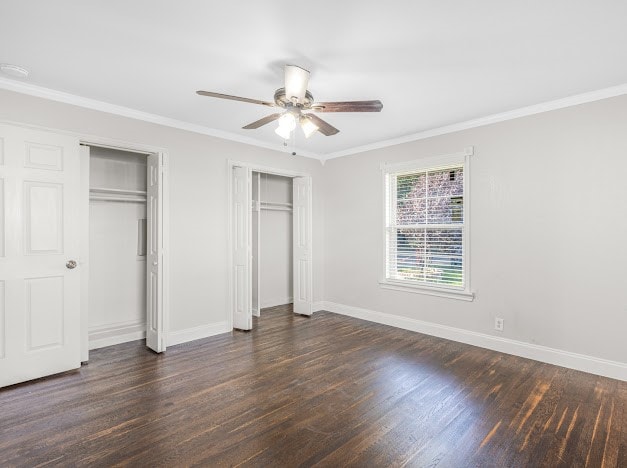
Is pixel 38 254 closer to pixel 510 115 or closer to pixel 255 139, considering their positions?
pixel 255 139

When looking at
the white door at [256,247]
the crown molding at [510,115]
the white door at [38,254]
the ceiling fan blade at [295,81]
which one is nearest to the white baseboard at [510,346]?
the white door at [256,247]

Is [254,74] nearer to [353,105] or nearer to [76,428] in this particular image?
[353,105]

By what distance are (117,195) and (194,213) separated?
0.91m

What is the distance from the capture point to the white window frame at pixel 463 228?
4016 mm

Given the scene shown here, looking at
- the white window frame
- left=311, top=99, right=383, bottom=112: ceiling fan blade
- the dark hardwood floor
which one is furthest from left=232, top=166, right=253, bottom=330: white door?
left=311, top=99, right=383, bottom=112: ceiling fan blade

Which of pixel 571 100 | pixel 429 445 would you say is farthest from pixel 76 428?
pixel 571 100

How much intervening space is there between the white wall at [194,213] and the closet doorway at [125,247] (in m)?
0.18

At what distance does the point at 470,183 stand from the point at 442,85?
1.39 metres

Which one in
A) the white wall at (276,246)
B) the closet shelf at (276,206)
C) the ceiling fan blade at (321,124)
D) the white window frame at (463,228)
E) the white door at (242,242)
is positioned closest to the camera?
the ceiling fan blade at (321,124)

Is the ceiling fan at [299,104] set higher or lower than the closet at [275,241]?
higher

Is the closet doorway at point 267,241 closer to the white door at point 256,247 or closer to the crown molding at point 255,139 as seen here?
the white door at point 256,247

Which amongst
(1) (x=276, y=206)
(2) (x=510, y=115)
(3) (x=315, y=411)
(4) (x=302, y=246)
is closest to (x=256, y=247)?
(4) (x=302, y=246)

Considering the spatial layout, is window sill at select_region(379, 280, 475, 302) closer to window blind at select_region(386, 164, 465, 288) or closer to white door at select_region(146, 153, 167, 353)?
window blind at select_region(386, 164, 465, 288)

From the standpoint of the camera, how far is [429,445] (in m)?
2.09
